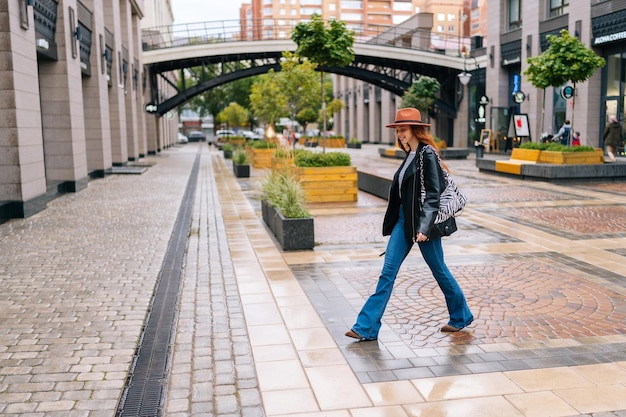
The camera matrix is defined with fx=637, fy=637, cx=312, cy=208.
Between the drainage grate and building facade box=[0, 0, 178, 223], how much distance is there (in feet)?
18.6

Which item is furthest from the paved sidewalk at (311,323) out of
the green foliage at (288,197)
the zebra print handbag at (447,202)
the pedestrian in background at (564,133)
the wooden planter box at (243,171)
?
the pedestrian in background at (564,133)

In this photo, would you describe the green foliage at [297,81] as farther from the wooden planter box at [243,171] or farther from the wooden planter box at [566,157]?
the wooden planter box at [566,157]

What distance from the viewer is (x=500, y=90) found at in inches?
1471

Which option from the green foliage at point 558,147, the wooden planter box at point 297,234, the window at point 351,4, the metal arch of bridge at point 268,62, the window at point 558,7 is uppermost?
the window at point 351,4

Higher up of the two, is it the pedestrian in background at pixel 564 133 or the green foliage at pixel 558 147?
the pedestrian in background at pixel 564 133

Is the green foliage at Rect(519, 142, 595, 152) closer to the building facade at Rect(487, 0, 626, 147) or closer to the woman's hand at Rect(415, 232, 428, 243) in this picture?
the building facade at Rect(487, 0, 626, 147)

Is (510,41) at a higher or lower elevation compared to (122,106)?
higher

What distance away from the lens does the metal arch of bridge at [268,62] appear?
40531 millimetres

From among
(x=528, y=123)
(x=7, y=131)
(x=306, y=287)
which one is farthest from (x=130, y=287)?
(x=528, y=123)

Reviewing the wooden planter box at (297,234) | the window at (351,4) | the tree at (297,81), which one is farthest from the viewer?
the window at (351,4)

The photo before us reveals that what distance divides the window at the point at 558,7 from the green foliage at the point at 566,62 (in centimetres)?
1193

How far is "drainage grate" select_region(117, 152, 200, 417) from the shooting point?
4.21 m

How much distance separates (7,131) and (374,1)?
A: 4741 inches

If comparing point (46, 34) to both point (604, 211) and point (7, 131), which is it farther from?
point (604, 211)
